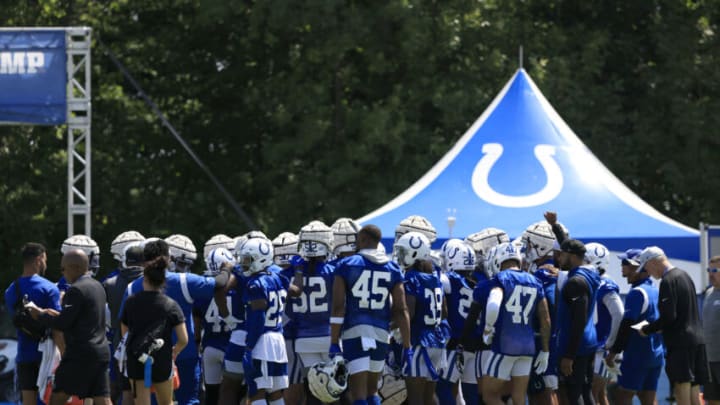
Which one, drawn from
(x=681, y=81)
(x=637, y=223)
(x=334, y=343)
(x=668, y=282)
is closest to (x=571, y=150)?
(x=637, y=223)

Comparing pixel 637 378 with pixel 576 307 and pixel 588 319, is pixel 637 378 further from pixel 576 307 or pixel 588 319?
pixel 576 307

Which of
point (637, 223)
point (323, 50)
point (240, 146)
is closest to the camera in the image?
point (637, 223)

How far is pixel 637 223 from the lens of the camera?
14680mm

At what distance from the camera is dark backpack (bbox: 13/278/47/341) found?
1081 centimetres

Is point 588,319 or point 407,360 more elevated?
point 588,319

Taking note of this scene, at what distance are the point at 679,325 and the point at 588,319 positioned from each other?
1100 millimetres

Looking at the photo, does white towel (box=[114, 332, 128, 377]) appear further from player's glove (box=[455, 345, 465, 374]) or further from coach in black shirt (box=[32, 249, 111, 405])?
player's glove (box=[455, 345, 465, 374])

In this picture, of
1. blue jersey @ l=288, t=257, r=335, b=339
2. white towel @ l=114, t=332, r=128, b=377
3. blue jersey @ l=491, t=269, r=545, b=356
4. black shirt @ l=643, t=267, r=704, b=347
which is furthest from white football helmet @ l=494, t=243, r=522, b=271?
white towel @ l=114, t=332, r=128, b=377

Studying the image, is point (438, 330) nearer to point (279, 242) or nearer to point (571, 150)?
point (279, 242)

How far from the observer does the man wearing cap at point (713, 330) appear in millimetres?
12766

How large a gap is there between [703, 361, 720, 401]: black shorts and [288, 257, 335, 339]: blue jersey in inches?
151

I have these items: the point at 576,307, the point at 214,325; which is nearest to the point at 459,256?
the point at 576,307

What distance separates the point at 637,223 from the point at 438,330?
4144 millimetres

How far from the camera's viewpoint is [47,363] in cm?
1101
